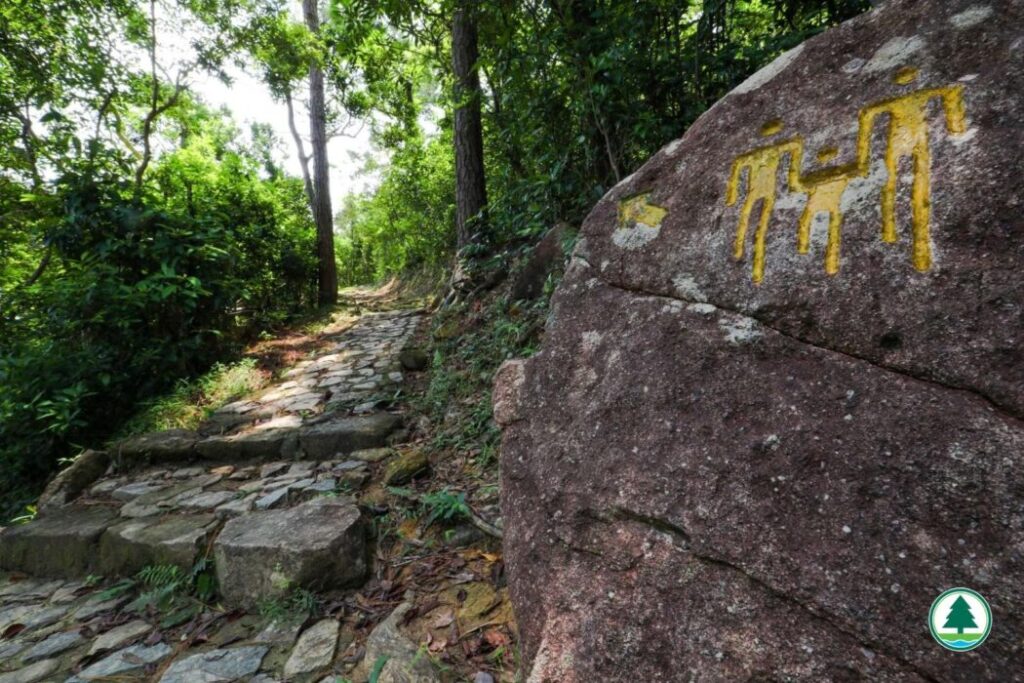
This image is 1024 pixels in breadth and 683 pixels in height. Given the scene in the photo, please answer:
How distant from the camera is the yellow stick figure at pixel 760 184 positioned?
1489mm

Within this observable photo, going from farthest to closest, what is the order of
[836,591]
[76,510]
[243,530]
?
1. [76,510]
2. [243,530]
3. [836,591]

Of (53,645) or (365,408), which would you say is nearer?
(53,645)

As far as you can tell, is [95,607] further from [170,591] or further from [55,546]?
[55,546]

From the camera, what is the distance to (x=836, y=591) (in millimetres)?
1055

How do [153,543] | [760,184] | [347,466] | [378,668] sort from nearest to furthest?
[760,184] < [378,668] < [153,543] < [347,466]

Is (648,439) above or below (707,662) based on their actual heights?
above

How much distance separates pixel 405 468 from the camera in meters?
2.96

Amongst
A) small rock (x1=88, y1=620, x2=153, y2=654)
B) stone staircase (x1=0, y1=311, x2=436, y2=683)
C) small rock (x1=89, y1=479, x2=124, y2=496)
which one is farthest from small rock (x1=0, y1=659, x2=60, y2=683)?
small rock (x1=89, y1=479, x2=124, y2=496)

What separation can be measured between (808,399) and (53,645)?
3281mm

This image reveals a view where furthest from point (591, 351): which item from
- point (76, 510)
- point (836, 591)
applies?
point (76, 510)

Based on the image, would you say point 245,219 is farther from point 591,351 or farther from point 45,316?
point 591,351

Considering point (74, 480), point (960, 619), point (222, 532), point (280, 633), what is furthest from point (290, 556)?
point (74, 480)

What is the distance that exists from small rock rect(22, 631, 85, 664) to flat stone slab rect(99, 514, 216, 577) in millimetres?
395

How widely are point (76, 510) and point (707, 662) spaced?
13.0 ft
